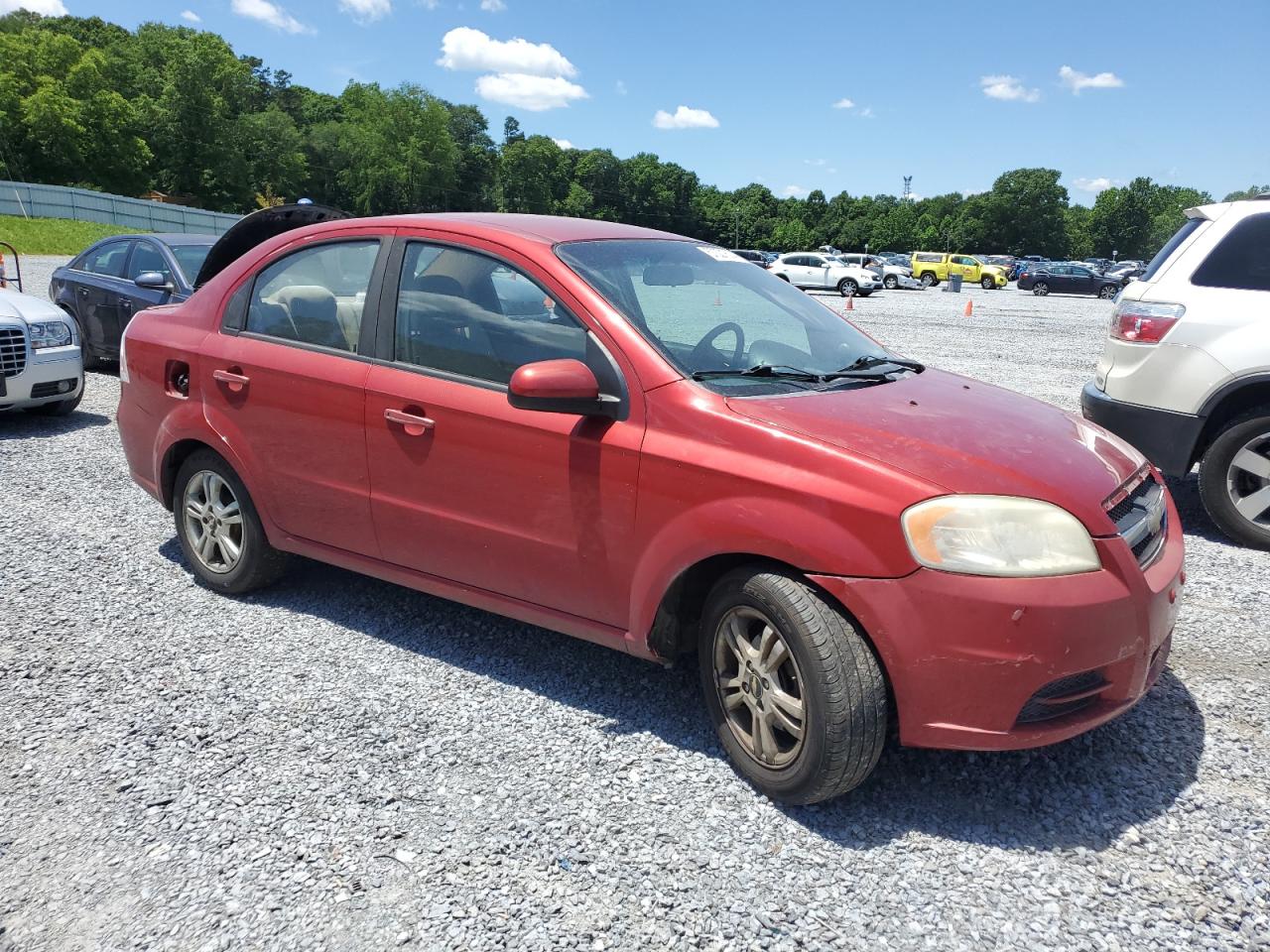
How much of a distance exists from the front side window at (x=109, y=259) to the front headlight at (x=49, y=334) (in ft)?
6.46

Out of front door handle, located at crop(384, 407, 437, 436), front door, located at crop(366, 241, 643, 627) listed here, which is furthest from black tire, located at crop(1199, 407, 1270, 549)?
front door handle, located at crop(384, 407, 437, 436)

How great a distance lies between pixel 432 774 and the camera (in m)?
2.99

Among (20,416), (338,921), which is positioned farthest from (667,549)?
(20,416)

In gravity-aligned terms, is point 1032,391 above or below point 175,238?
below

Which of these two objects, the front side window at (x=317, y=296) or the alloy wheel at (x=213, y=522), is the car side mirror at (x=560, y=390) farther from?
the alloy wheel at (x=213, y=522)

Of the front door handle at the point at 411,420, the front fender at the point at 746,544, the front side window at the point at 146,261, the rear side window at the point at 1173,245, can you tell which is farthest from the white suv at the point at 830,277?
the front fender at the point at 746,544

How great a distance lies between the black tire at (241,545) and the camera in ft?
13.8

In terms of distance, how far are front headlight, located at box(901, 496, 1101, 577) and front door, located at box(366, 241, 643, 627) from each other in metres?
0.92

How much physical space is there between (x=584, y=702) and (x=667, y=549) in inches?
34.8

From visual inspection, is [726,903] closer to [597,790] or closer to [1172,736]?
[597,790]

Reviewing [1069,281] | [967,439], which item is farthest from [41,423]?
[1069,281]

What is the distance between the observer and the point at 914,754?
125 inches

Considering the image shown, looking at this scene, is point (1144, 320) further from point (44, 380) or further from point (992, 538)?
point (44, 380)

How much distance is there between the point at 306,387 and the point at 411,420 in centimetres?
61
